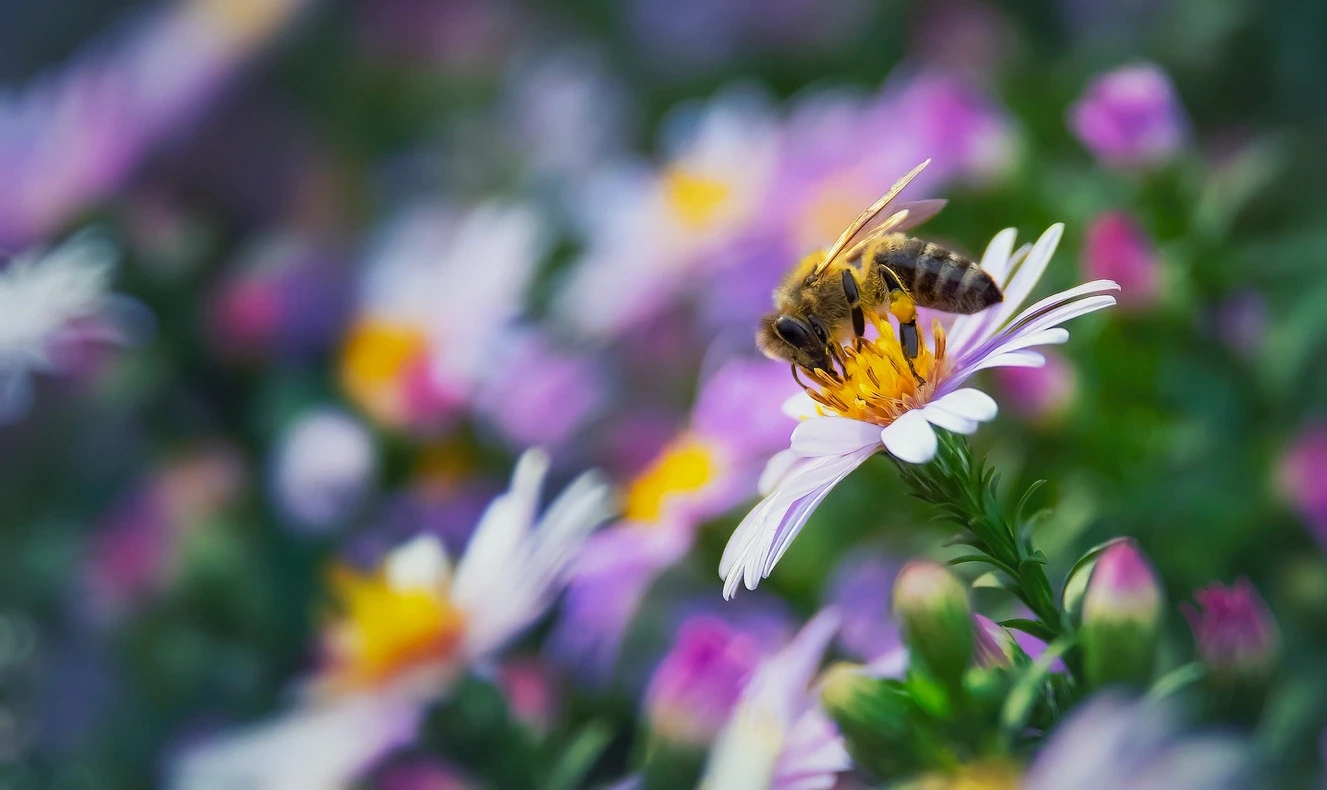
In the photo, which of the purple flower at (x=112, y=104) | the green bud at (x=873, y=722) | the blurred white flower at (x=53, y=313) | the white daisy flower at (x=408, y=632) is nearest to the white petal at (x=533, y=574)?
the white daisy flower at (x=408, y=632)

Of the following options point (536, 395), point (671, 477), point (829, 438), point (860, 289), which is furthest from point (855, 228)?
point (536, 395)

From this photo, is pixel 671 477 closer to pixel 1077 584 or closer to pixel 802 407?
pixel 802 407

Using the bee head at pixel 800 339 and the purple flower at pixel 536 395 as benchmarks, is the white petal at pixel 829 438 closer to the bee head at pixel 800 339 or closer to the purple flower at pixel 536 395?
the bee head at pixel 800 339

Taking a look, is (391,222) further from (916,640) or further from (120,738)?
(916,640)

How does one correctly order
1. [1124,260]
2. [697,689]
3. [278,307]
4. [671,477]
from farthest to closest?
[278,307] → [671,477] → [1124,260] → [697,689]

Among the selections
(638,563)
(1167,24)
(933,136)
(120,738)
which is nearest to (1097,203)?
(933,136)
